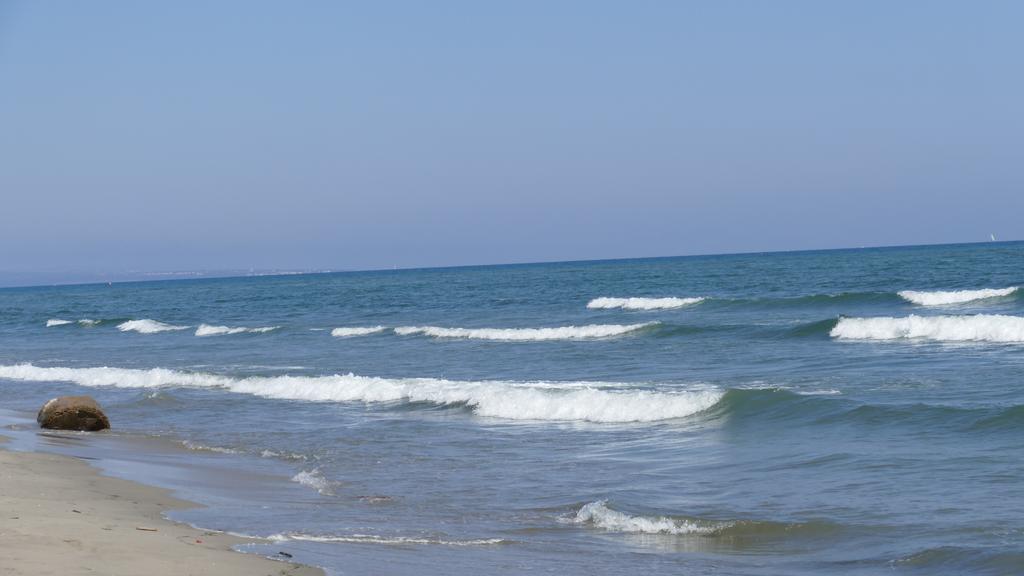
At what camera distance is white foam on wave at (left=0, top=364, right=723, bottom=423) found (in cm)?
1639

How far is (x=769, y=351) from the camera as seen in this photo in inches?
942

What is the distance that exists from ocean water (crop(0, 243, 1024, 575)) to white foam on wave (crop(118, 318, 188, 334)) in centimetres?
1213

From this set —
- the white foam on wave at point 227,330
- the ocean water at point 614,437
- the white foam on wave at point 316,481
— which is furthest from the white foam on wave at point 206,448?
the white foam on wave at point 227,330

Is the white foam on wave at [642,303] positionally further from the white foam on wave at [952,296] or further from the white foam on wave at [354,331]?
the white foam on wave at [354,331]

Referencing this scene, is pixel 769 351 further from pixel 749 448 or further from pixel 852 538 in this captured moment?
pixel 852 538

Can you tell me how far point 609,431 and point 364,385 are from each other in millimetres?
7224

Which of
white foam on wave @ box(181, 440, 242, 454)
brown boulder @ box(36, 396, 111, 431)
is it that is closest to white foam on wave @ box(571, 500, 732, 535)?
white foam on wave @ box(181, 440, 242, 454)

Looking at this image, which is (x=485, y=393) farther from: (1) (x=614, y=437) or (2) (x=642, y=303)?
(2) (x=642, y=303)

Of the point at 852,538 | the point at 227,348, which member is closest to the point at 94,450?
the point at 852,538

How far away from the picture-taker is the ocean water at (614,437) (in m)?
8.65

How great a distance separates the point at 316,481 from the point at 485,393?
662cm

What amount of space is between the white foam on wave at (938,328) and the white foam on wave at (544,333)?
249 inches

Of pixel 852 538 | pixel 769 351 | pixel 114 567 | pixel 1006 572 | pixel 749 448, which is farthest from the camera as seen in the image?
pixel 769 351

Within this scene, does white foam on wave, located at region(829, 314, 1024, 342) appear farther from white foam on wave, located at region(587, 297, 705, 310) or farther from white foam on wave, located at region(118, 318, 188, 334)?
white foam on wave, located at region(118, 318, 188, 334)
